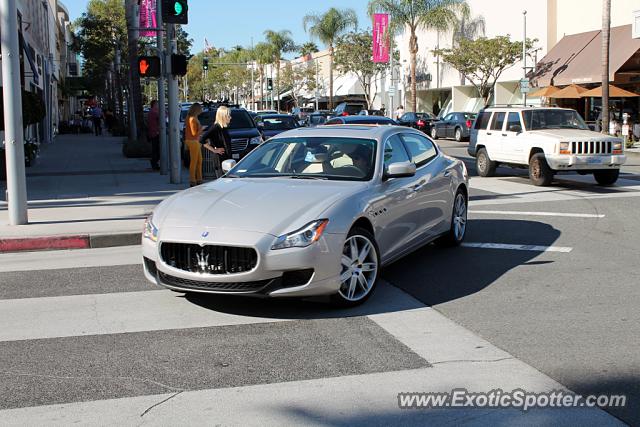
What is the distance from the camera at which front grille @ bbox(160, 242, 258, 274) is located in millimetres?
6355

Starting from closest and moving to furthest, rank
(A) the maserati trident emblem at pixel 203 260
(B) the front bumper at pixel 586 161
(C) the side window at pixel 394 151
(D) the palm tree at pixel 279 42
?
(A) the maserati trident emblem at pixel 203 260
(C) the side window at pixel 394 151
(B) the front bumper at pixel 586 161
(D) the palm tree at pixel 279 42

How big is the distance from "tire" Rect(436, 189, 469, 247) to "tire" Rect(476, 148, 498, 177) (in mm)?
8856

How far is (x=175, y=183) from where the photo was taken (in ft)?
56.4

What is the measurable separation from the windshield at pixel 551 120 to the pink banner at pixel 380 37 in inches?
1492

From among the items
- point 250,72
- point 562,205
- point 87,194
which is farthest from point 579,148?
point 250,72

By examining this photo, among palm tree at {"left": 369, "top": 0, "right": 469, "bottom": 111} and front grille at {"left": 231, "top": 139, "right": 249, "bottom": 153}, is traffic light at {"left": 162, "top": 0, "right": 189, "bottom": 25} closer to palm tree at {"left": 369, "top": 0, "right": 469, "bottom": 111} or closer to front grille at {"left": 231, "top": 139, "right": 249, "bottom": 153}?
front grille at {"left": 231, "top": 139, "right": 249, "bottom": 153}

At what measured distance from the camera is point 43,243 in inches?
403

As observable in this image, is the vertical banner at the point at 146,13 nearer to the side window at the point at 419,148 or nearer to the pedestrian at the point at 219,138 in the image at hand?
the pedestrian at the point at 219,138

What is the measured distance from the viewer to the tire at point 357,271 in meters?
6.76

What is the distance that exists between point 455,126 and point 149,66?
25.0 metres

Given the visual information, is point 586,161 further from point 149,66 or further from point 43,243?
point 43,243

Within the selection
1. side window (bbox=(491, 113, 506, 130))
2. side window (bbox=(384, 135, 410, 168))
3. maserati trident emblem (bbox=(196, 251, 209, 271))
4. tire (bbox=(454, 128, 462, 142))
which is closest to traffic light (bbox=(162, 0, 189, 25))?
side window (bbox=(491, 113, 506, 130))

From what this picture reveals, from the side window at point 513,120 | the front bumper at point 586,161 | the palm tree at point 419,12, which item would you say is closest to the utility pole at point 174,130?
the side window at point 513,120

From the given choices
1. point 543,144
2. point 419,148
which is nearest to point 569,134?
point 543,144
